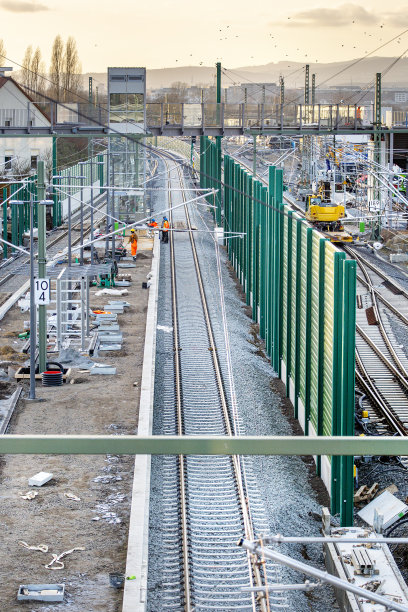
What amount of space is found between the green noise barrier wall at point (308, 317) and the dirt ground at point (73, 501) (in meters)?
2.89

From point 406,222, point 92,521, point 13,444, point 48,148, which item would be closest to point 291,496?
point 92,521

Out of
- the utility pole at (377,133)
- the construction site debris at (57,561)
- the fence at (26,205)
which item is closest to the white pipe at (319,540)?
the construction site debris at (57,561)

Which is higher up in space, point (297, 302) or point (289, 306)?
point (297, 302)

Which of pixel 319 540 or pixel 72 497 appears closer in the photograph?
pixel 319 540

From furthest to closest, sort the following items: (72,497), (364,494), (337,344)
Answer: (364,494) < (337,344) < (72,497)

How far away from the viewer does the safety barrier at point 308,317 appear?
13.2 meters

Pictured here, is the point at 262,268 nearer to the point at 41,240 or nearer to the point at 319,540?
the point at 41,240

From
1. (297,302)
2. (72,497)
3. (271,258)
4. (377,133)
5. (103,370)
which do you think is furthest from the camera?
(377,133)

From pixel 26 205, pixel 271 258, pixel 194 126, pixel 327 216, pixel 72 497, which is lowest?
pixel 72 497

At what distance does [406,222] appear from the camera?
46.8 m

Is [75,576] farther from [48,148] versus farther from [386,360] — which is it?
[48,148]

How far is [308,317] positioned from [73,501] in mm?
5320

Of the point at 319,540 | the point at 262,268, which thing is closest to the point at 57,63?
the point at 262,268

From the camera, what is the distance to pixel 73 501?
13.1 m
